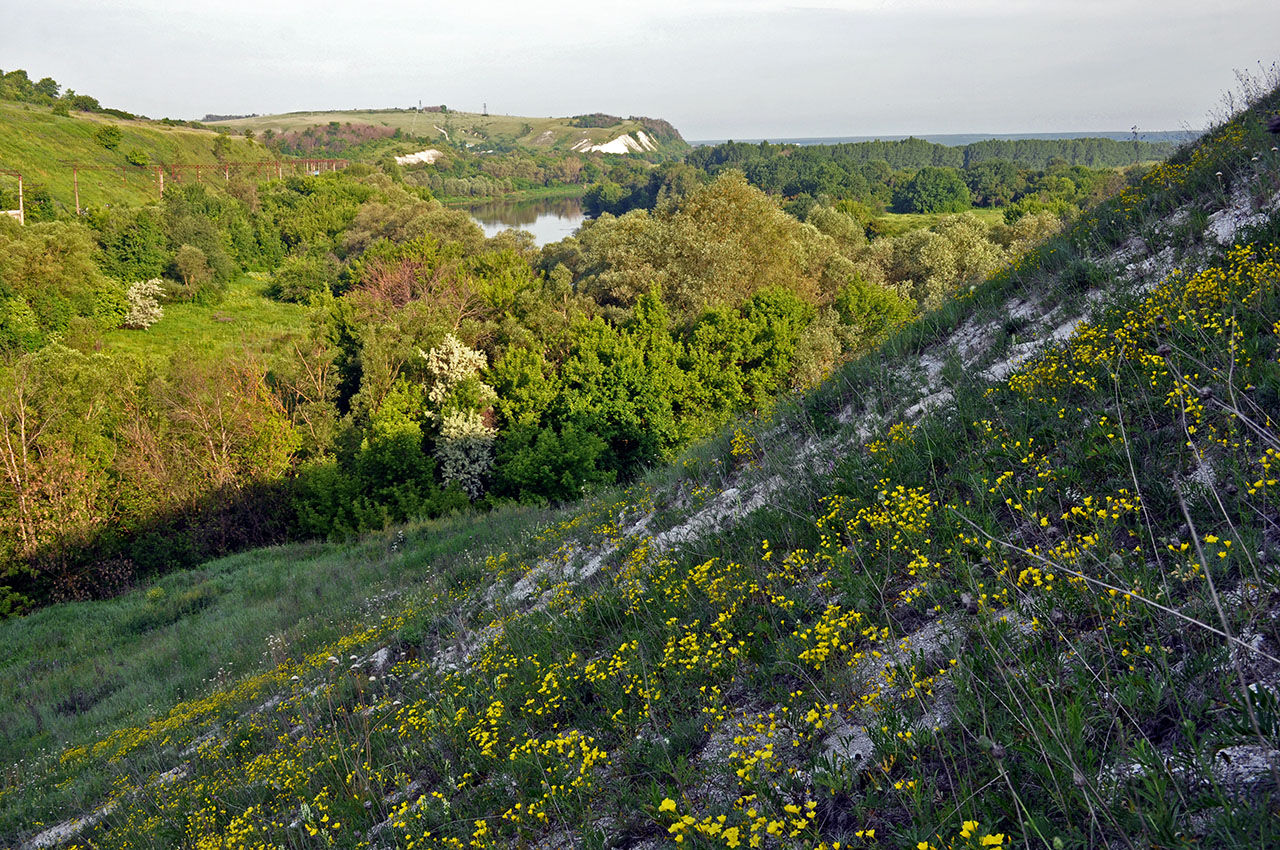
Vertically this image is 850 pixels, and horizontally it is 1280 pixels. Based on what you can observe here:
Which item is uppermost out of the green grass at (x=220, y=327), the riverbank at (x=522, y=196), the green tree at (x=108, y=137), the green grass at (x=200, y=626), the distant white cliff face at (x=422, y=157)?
the distant white cliff face at (x=422, y=157)

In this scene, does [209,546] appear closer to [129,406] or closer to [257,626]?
[129,406]

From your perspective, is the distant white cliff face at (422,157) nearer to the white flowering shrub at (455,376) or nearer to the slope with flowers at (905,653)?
the white flowering shrub at (455,376)

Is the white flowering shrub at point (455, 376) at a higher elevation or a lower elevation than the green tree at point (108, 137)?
lower

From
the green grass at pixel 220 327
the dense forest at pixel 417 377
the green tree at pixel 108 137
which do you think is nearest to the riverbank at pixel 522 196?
the green tree at pixel 108 137

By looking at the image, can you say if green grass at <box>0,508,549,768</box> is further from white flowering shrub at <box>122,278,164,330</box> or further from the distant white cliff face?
the distant white cliff face

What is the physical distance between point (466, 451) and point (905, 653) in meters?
21.6

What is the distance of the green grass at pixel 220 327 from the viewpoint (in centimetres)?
3469

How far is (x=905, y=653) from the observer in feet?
11.0

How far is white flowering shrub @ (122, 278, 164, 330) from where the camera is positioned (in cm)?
3869

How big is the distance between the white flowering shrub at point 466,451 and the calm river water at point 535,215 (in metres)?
65.6

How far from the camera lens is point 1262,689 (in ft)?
7.32

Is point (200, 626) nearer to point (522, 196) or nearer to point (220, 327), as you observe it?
point (220, 327)

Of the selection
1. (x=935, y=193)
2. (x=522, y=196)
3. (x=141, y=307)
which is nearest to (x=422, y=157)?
(x=522, y=196)

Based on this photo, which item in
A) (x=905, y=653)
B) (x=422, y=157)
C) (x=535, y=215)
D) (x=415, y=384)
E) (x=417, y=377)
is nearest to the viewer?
(x=905, y=653)
